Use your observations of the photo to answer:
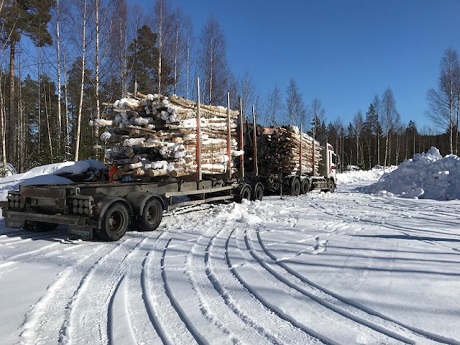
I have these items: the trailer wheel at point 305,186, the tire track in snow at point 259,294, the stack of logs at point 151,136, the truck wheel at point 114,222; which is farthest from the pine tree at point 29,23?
the tire track in snow at point 259,294

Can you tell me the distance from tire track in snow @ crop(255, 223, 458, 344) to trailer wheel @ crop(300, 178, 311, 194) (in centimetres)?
1378

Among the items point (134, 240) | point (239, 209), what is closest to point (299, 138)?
point (239, 209)

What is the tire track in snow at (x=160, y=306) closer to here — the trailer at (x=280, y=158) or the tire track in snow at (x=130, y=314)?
the tire track in snow at (x=130, y=314)

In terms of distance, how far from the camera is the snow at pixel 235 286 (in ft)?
9.54

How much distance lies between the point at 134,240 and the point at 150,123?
3.59 metres

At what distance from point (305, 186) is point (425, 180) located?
6510 mm

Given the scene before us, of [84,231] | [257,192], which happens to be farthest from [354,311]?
[257,192]

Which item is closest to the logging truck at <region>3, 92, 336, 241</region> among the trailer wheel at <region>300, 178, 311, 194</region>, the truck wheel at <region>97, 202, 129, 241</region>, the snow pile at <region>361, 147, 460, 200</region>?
the truck wheel at <region>97, 202, 129, 241</region>

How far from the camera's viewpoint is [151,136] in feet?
28.7

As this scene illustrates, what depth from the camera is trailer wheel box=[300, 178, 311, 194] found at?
60.0 ft

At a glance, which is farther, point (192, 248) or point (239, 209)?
point (239, 209)

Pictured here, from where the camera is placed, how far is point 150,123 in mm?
9102

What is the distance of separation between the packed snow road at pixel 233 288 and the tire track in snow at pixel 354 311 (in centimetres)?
1

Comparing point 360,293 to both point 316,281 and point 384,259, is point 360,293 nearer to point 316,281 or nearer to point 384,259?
point 316,281
